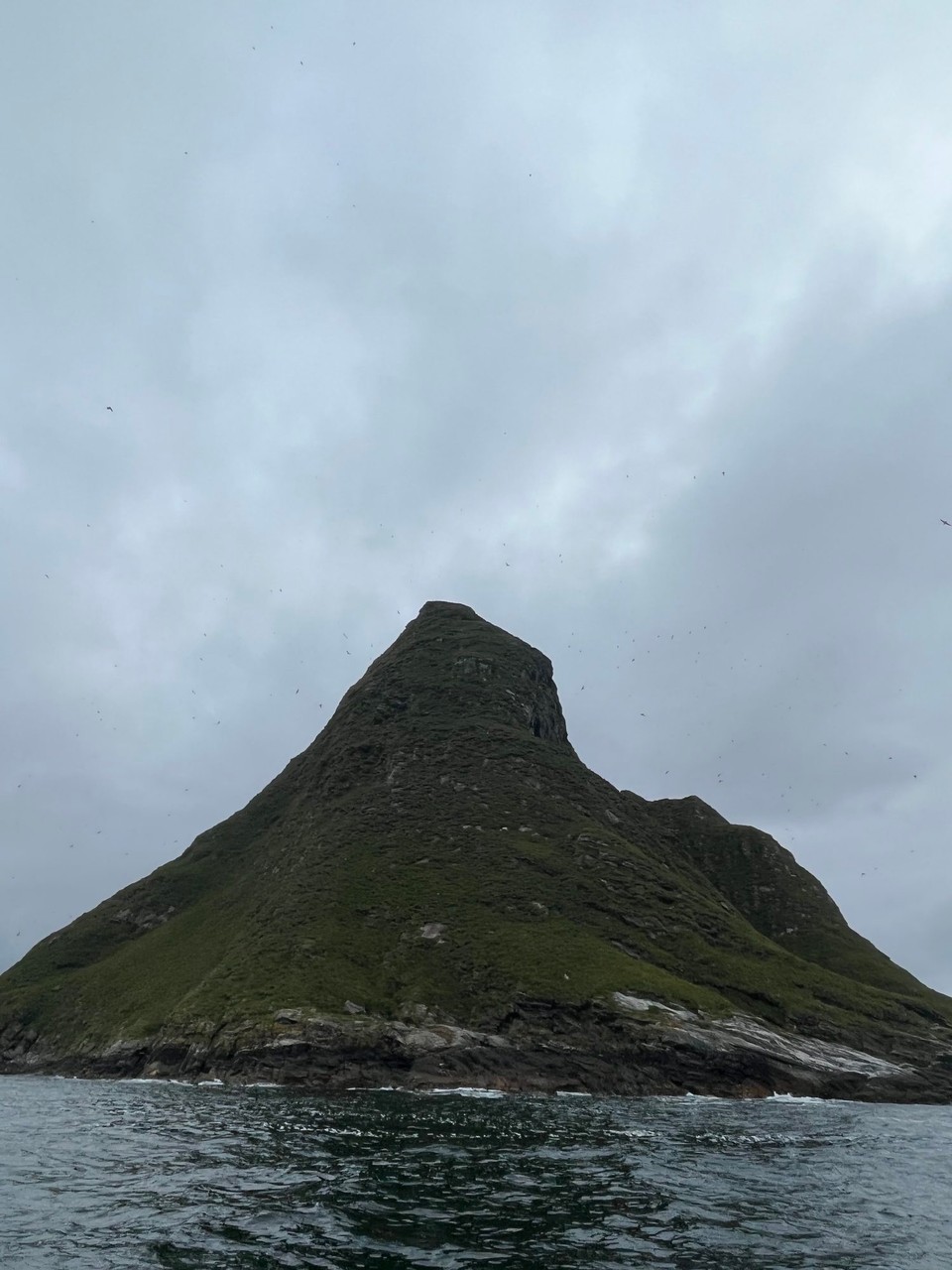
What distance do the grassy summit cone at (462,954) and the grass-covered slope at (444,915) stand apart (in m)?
0.48

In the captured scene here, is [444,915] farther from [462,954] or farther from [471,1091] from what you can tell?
[471,1091]

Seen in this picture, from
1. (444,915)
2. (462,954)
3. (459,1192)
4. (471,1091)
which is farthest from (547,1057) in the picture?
(459,1192)

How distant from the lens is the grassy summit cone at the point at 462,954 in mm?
95938

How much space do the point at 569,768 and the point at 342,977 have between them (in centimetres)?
8094

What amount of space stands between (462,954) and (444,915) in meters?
10.7

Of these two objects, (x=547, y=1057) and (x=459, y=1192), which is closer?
(x=459, y=1192)

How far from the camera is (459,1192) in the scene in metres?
30.9

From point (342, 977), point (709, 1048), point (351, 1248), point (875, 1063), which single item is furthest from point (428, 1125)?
point (875, 1063)

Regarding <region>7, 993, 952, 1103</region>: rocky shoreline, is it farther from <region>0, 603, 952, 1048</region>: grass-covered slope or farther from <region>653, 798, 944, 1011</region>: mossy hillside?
<region>653, 798, 944, 1011</region>: mossy hillside

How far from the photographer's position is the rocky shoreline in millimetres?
90750

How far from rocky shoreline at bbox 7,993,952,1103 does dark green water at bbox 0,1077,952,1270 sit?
34.8 meters

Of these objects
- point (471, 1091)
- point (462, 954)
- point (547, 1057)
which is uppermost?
point (462, 954)

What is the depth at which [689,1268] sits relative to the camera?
22.6m

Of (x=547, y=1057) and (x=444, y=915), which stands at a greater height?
(x=444, y=915)
